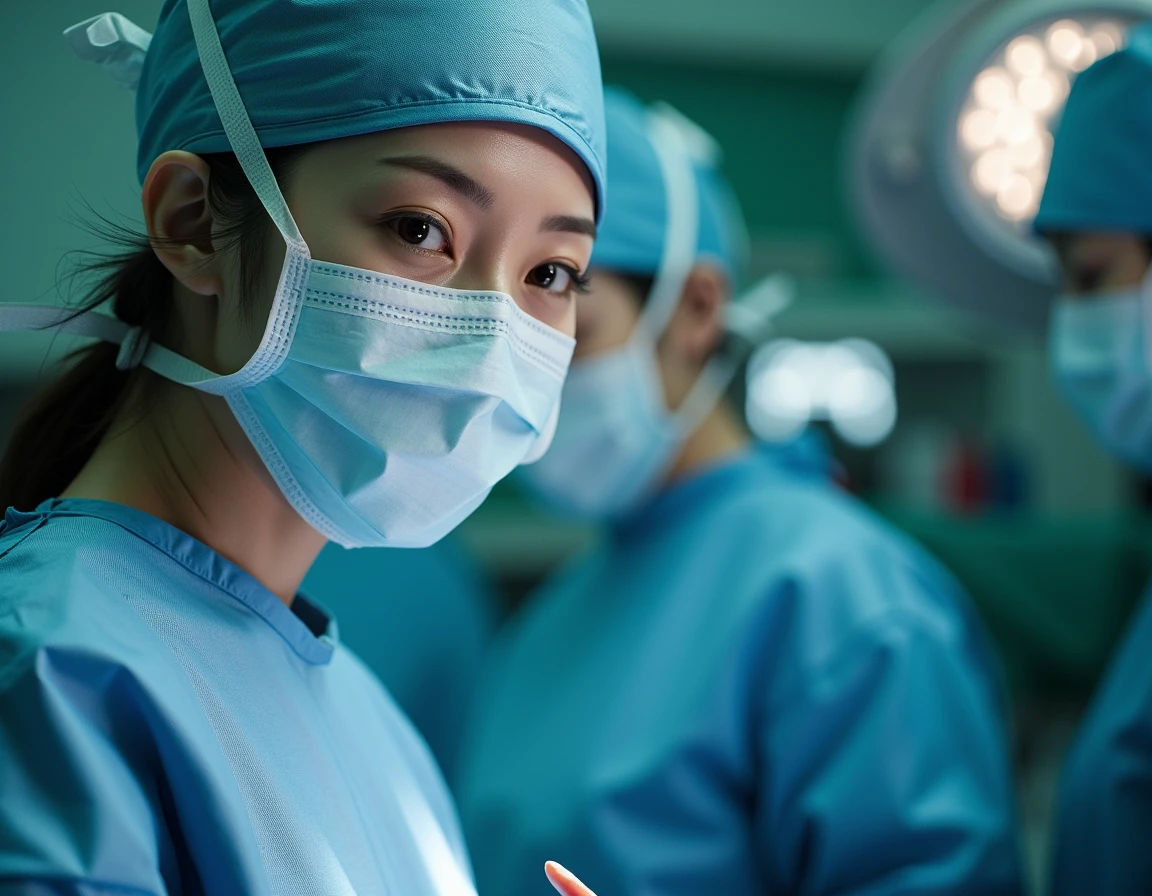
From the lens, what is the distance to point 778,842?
1.28m

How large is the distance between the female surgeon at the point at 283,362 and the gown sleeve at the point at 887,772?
55cm

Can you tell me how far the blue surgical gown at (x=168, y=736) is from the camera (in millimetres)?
→ 591

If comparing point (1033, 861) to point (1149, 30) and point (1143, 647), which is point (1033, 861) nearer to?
point (1143, 647)

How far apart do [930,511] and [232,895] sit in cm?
331

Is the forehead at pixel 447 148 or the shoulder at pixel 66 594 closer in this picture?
the shoulder at pixel 66 594

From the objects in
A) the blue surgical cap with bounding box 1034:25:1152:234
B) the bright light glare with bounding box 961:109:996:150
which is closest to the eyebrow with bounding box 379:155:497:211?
the blue surgical cap with bounding box 1034:25:1152:234

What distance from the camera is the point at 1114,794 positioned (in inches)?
46.7

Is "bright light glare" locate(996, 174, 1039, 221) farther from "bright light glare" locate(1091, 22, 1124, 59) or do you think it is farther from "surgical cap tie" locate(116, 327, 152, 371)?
"surgical cap tie" locate(116, 327, 152, 371)

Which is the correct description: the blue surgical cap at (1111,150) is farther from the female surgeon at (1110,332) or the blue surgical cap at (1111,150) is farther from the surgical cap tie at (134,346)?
the surgical cap tie at (134,346)

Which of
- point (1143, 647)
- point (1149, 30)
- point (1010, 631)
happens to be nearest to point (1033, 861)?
point (1010, 631)

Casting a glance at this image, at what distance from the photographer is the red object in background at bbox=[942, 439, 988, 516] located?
3.63m

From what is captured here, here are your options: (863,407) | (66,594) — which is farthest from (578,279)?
(863,407)

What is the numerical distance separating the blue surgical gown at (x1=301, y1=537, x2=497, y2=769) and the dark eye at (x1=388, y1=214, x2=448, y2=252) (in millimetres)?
729

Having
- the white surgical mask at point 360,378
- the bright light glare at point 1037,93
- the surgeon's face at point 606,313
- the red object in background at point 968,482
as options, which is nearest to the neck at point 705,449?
the surgeon's face at point 606,313
